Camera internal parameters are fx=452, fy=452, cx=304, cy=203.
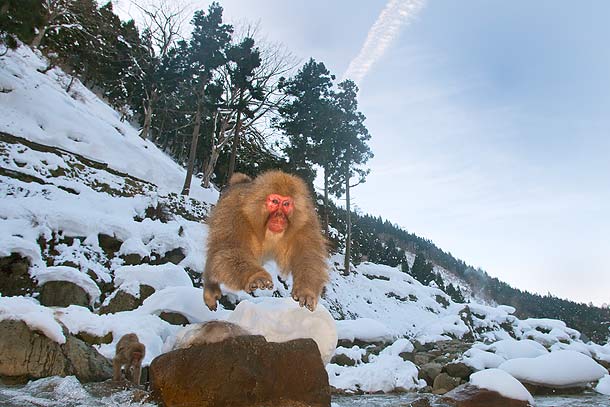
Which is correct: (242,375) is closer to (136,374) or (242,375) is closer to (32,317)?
(136,374)

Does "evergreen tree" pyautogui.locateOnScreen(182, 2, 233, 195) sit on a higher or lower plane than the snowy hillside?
higher

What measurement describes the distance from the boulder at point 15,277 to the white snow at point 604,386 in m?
10.4

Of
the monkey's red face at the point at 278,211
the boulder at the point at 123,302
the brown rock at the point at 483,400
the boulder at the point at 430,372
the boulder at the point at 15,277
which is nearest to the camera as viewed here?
the monkey's red face at the point at 278,211

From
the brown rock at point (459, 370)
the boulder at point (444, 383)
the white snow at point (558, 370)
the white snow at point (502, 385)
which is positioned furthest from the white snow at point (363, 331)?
the white snow at point (502, 385)

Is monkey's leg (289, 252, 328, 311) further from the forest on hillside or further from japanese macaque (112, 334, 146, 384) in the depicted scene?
the forest on hillside

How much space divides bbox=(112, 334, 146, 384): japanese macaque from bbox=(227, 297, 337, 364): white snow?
151cm

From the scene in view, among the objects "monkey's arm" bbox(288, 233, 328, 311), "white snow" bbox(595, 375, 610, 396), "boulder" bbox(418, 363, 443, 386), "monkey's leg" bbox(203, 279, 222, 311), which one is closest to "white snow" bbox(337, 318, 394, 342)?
"boulder" bbox(418, 363, 443, 386)

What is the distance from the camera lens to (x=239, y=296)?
11.7 meters

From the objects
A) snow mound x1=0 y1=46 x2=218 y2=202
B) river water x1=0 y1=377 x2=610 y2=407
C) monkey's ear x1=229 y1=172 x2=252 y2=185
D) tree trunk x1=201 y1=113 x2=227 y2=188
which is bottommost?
river water x1=0 y1=377 x2=610 y2=407

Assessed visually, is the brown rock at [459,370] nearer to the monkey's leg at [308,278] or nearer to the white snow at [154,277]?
the white snow at [154,277]

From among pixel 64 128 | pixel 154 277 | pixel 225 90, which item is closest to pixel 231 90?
pixel 225 90

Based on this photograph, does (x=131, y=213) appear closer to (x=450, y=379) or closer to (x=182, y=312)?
(x=182, y=312)

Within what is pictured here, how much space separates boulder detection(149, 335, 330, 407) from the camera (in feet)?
11.0

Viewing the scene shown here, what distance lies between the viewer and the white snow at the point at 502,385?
19.1ft
